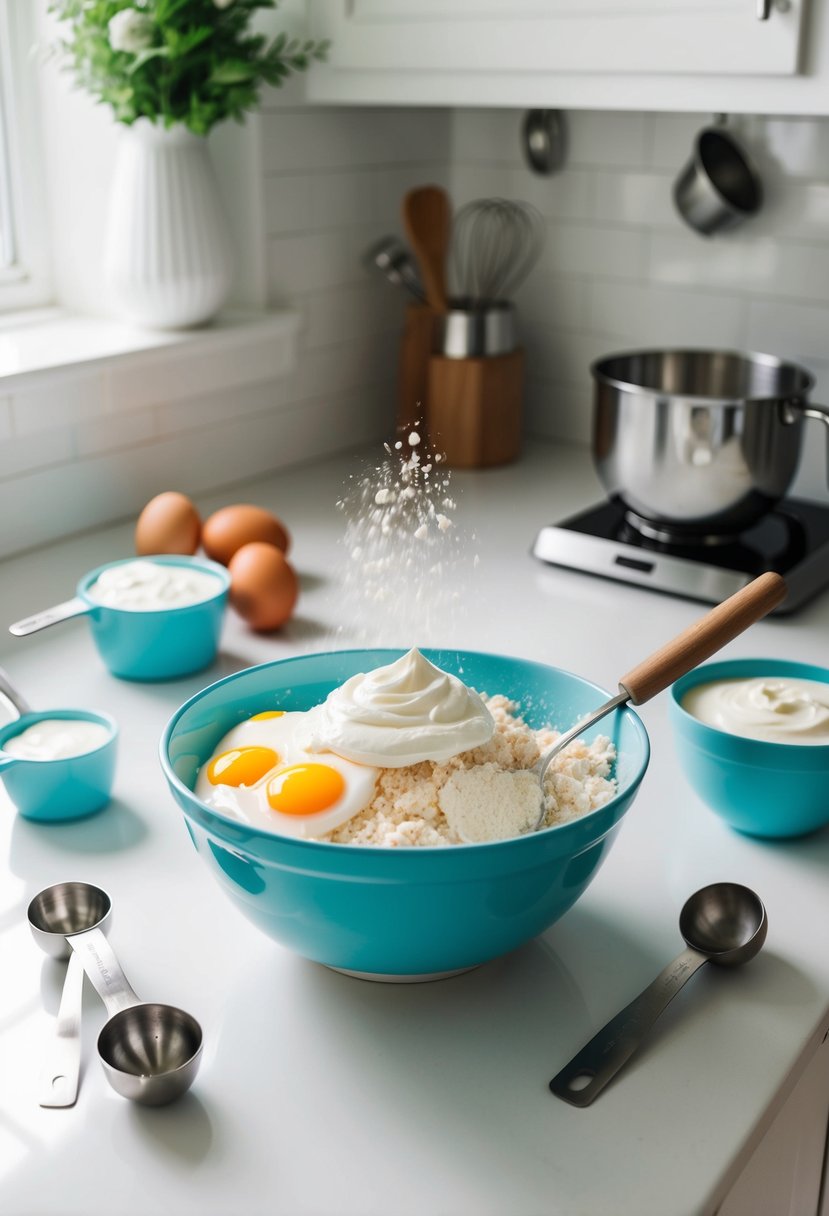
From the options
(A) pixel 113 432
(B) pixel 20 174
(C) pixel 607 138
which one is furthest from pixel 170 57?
(C) pixel 607 138

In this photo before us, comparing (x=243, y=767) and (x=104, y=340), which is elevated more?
(x=104, y=340)

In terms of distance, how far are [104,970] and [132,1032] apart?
6 cm

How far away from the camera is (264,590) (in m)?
1.26

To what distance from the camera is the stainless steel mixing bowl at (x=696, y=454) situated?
134cm

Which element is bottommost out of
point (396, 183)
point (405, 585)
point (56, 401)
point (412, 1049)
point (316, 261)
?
point (412, 1049)

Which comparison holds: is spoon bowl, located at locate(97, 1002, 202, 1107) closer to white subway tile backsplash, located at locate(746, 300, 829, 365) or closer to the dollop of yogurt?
the dollop of yogurt

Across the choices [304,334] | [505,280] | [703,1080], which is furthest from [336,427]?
[703,1080]

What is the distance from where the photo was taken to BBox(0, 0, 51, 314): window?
1597 millimetres

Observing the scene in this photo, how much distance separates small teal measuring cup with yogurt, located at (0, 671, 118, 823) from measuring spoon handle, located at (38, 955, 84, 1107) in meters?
0.20

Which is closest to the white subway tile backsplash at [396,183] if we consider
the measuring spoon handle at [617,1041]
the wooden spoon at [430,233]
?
the wooden spoon at [430,233]

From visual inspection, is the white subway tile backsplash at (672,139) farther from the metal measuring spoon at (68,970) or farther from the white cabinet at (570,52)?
the metal measuring spoon at (68,970)

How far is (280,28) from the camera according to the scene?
5.39ft

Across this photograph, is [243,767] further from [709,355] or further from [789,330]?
[789,330]

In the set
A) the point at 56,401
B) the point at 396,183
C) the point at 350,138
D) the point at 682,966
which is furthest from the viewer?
the point at 396,183
